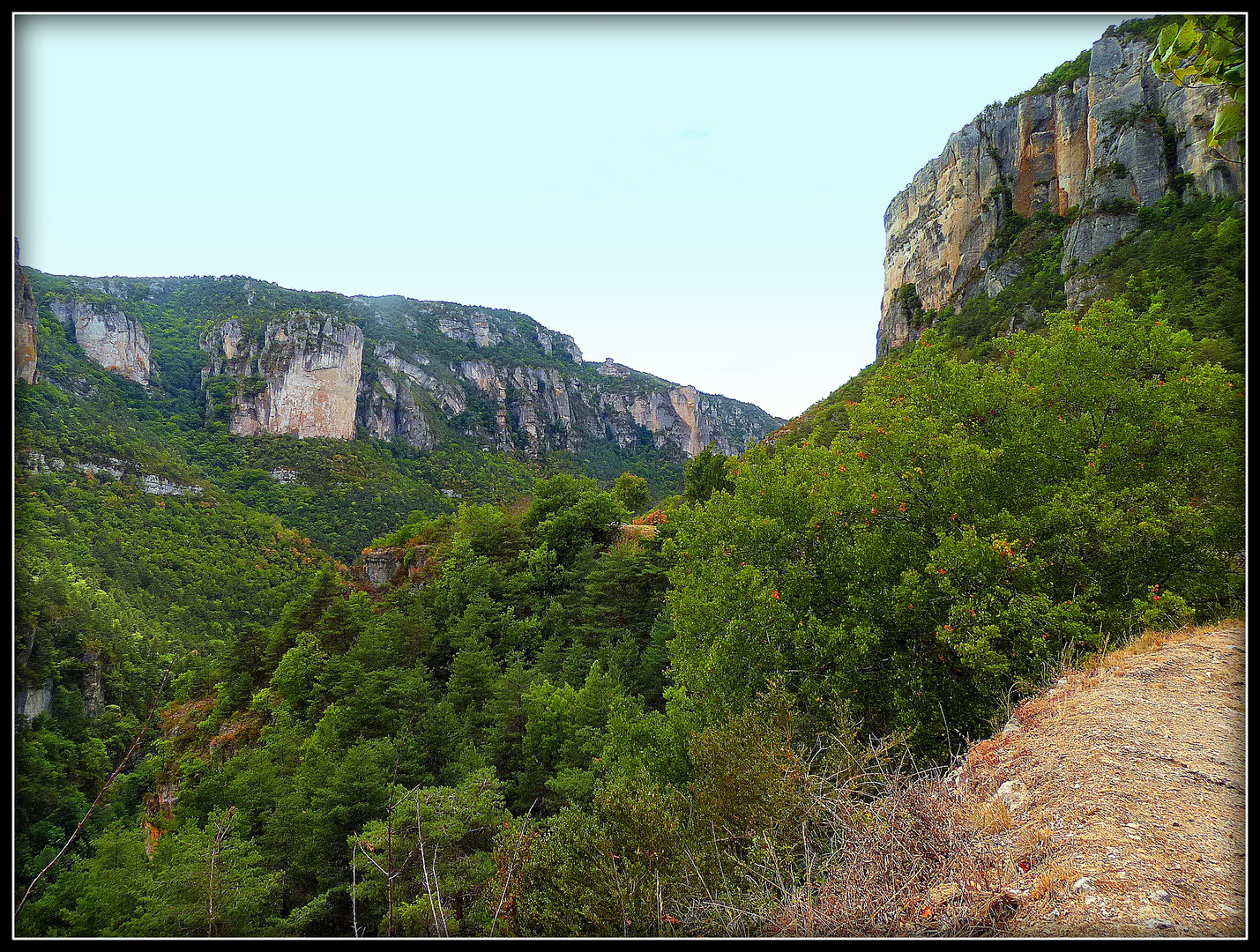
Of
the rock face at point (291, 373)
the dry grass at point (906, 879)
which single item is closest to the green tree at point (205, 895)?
the dry grass at point (906, 879)

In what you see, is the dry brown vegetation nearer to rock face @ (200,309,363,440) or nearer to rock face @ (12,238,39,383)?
rock face @ (12,238,39,383)

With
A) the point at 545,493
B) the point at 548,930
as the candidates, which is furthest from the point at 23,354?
the point at 545,493

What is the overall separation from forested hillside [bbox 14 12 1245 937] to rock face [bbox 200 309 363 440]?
2963 cm

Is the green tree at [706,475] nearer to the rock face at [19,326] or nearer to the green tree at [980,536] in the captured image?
the green tree at [980,536]

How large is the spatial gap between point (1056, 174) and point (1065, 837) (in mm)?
52374

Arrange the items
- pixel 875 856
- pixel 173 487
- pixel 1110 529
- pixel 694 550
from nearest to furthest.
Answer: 1. pixel 875 856
2. pixel 1110 529
3. pixel 694 550
4. pixel 173 487

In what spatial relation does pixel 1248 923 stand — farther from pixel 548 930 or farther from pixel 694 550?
pixel 694 550

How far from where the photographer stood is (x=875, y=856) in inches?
112

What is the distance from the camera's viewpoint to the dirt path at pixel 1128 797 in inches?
93.0

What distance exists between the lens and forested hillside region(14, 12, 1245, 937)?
408 cm

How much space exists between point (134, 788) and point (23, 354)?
24.6 meters

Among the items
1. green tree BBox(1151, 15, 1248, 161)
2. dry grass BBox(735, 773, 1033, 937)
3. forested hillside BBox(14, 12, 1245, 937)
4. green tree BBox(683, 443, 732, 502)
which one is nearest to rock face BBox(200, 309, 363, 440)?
forested hillside BBox(14, 12, 1245, 937)

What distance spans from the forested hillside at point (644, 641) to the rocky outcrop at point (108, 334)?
106ft

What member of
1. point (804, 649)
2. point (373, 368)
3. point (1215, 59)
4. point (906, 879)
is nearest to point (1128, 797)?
point (906, 879)
